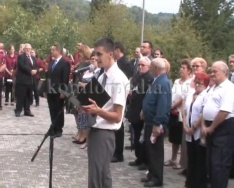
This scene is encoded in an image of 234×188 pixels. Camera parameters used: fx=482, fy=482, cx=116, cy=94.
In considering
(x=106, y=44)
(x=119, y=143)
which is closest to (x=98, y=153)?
(x=106, y=44)

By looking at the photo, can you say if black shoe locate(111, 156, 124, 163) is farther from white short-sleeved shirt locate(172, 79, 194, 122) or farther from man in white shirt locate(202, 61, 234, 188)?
man in white shirt locate(202, 61, 234, 188)

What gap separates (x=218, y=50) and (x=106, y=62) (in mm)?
56205

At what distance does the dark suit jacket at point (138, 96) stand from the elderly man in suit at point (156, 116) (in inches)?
22.2

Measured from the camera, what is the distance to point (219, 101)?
6211mm

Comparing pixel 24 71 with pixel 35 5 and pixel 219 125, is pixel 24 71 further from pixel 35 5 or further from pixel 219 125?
pixel 35 5

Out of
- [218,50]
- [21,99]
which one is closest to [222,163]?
[21,99]

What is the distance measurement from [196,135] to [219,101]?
77 centimetres

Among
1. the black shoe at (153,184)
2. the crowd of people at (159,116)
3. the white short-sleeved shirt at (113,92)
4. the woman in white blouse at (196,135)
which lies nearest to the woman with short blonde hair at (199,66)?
the crowd of people at (159,116)

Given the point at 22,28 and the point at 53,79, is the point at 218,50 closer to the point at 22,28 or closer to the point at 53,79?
the point at 22,28

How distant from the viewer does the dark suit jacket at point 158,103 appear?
7055mm

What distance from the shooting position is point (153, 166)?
7.32 metres

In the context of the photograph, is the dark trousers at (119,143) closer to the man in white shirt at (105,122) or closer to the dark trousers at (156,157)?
the dark trousers at (156,157)

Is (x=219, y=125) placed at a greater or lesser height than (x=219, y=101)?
lesser

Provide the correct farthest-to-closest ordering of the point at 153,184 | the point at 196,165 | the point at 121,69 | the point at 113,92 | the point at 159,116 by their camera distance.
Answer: the point at 121,69, the point at 153,184, the point at 159,116, the point at 196,165, the point at 113,92
